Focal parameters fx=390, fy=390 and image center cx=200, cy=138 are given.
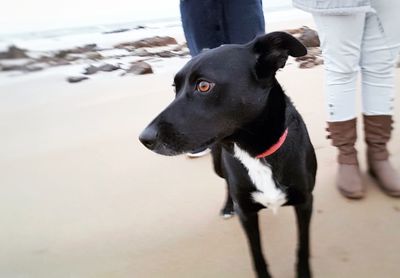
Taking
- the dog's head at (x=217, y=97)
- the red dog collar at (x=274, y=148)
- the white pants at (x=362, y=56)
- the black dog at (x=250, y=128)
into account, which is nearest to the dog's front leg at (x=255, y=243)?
the black dog at (x=250, y=128)

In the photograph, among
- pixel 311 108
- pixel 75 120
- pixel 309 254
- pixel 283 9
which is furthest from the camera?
pixel 283 9

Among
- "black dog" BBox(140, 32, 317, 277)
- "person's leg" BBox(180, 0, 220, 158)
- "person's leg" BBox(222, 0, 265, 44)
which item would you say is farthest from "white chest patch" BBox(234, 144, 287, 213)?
"person's leg" BBox(222, 0, 265, 44)

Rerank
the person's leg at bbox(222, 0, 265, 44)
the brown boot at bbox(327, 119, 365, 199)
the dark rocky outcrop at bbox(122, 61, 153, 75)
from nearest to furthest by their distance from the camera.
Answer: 1. the brown boot at bbox(327, 119, 365, 199)
2. the person's leg at bbox(222, 0, 265, 44)
3. the dark rocky outcrop at bbox(122, 61, 153, 75)

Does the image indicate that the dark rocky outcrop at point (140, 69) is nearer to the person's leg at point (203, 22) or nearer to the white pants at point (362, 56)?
the person's leg at point (203, 22)

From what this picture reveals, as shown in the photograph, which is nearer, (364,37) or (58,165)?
(364,37)

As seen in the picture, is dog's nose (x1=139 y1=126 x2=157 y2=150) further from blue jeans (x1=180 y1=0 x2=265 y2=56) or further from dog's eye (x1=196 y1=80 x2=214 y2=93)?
blue jeans (x1=180 y1=0 x2=265 y2=56)

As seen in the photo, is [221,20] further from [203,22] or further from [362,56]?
[362,56]

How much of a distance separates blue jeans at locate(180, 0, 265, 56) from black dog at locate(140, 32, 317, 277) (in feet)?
3.17

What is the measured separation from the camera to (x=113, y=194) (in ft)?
8.68

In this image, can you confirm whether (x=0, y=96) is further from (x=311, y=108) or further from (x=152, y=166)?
(x=311, y=108)

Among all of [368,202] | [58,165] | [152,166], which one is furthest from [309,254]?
[58,165]

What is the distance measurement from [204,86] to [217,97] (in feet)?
0.21

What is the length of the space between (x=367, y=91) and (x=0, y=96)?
4.27 meters

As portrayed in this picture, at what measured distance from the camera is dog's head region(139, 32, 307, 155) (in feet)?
4.72
